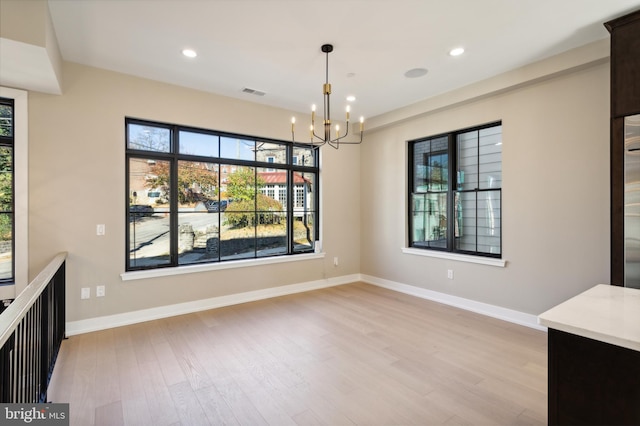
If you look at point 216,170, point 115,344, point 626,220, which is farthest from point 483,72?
point 115,344

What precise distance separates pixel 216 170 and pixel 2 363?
11.1 feet

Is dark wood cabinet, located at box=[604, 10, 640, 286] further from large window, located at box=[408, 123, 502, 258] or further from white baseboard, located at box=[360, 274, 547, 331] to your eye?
large window, located at box=[408, 123, 502, 258]

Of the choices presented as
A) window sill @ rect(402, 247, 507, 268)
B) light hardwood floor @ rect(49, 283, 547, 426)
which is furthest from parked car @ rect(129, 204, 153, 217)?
window sill @ rect(402, 247, 507, 268)

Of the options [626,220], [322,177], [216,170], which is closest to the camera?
[626,220]

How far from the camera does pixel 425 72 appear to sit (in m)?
3.76

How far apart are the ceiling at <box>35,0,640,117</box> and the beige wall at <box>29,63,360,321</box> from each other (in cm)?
28

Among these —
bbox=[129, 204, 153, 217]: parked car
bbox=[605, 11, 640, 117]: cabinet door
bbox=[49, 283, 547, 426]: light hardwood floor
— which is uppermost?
bbox=[605, 11, 640, 117]: cabinet door

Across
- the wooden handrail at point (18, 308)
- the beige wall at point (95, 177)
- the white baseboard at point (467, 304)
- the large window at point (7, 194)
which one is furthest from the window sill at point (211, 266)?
the wooden handrail at point (18, 308)

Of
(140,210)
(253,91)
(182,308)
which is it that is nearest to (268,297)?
(182,308)

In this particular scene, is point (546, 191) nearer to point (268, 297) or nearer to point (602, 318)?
point (602, 318)

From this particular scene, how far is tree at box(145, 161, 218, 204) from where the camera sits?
405 cm

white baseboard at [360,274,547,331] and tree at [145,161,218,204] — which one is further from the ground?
tree at [145,161,218,204]

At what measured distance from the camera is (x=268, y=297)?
4820 mm

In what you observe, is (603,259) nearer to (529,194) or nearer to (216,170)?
(529,194)
